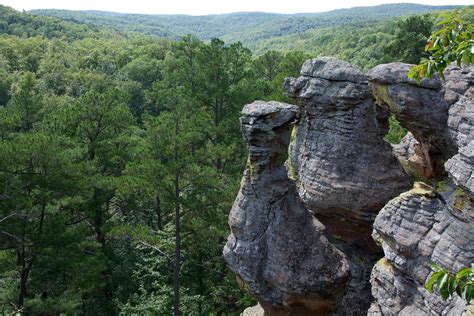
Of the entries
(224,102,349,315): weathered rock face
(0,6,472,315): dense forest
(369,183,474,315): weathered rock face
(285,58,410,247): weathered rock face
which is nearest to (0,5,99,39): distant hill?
(0,6,472,315): dense forest

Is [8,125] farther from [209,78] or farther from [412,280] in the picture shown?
[412,280]

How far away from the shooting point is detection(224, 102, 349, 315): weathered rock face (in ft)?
38.0

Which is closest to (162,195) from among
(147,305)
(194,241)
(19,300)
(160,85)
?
(194,241)

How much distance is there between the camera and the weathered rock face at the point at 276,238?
11.6 meters

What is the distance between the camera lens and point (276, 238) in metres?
11.7

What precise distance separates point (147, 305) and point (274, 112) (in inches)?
382

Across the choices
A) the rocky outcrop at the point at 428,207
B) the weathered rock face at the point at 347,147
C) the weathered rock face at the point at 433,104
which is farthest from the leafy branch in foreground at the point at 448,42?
the weathered rock face at the point at 347,147

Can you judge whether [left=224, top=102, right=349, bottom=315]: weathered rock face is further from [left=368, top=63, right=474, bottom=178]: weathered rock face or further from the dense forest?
the dense forest

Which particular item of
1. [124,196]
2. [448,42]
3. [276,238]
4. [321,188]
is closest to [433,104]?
[321,188]

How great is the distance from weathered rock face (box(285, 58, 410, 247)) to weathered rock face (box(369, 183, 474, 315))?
213 cm

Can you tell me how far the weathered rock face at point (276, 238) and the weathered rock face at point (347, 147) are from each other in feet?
2.45

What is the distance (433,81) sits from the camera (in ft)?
30.2

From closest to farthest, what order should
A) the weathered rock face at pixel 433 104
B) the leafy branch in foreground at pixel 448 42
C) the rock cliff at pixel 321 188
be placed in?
the leafy branch in foreground at pixel 448 42, the weathered rock face at pixel 433 104, the rock cliff at pixel 321 188

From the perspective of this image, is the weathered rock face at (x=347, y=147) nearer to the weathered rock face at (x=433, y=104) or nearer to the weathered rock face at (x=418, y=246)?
the weathered rock face at (x=433, y=104)
